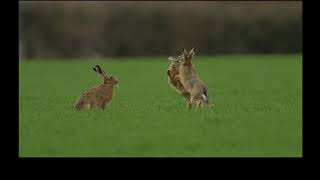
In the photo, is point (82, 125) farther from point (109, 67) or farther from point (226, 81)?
point (109, 67)

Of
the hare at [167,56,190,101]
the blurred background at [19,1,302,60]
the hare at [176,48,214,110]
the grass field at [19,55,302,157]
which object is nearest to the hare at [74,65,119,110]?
the grass field at [19,55,302,157]

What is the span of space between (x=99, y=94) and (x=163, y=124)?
1132 mm

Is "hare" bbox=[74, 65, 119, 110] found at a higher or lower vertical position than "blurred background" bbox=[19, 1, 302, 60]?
lower

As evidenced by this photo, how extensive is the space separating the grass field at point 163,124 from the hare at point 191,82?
22 centimetres

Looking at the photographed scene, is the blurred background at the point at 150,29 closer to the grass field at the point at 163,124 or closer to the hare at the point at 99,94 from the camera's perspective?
the grass field at the point at 163,124

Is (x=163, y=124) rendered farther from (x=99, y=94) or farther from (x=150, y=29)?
(x=150, y=29)

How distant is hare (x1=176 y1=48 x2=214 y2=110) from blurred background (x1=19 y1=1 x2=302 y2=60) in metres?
18.7

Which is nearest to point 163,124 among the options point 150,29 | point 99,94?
point 99,94

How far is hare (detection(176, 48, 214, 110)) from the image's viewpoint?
10109 mm

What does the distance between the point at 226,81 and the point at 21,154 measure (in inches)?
388

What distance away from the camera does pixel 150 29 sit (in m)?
29.2

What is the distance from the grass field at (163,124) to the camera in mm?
8352

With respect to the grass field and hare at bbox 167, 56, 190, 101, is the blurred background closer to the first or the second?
the grass field

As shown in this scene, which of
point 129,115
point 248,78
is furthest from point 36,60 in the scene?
point 129,115
